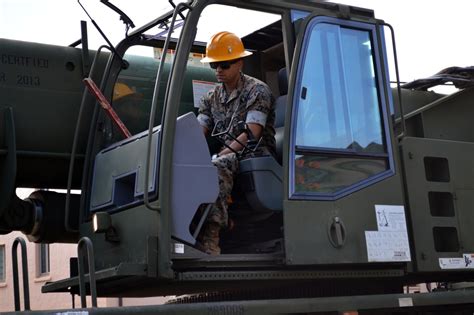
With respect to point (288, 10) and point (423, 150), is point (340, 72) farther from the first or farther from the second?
point (423, 150)

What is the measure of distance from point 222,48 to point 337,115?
2.88 ft

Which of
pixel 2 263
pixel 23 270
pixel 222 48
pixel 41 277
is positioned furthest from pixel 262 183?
→ pixel 2 263

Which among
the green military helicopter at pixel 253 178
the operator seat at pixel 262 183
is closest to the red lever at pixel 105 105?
the green military helicopter at pixel 253 178

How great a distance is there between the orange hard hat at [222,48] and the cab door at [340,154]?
46 cm

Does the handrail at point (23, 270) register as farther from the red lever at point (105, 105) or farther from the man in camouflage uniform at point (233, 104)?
the man in camouflage uniform at point (233, 104)

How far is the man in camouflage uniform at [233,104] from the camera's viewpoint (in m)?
5.47

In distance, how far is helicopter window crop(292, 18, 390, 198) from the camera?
17.4 feet

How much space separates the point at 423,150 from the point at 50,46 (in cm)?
271

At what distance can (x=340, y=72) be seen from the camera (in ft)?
18.4

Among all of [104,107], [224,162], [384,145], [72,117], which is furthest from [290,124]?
[72,117]

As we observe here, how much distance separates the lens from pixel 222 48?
5633mm

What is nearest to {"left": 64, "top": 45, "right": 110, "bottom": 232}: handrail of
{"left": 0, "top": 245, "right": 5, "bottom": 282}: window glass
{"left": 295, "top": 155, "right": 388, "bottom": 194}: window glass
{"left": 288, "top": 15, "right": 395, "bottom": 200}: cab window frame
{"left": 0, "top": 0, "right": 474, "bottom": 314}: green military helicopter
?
{"left": 0, "top": 0, "right": 474, "bottom": 314}: green military helicopter

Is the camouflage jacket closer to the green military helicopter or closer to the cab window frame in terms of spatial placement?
the green military helicopter

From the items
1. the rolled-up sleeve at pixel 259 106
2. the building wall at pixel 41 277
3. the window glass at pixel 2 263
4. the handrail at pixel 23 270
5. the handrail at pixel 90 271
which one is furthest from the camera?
the window glass at pixel 2 263
